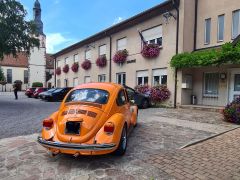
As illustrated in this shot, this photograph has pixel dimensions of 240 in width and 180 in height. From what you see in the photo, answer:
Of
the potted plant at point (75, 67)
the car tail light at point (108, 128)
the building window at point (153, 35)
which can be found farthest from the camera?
the potted plant at point (75, 67)

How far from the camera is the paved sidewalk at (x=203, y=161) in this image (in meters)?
4.07

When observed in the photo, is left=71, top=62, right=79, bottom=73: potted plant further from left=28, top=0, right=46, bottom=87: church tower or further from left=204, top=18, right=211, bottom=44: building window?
left=28, top=0, right=46, bottom=87: church tower

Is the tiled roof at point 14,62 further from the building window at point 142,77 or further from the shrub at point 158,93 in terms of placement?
the shrub at point 158,93

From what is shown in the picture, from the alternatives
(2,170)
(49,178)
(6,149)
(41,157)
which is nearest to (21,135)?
(6,149)

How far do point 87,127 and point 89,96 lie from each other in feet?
3.65

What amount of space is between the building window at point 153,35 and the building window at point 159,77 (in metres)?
1.88

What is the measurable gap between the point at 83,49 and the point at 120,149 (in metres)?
21.1

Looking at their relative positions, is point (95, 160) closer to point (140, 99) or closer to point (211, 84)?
point (140, 99)

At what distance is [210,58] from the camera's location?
1145 centimetres

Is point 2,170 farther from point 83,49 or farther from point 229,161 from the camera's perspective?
point 83,49

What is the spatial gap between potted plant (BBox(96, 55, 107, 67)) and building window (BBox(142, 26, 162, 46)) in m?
5.24

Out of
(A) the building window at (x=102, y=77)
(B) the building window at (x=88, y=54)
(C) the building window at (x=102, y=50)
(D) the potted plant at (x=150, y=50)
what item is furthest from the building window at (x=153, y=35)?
(B) the building window at (x=88, y=54)

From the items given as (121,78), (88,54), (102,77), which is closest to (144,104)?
(121,78)

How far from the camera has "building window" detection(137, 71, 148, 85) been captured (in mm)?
16359
